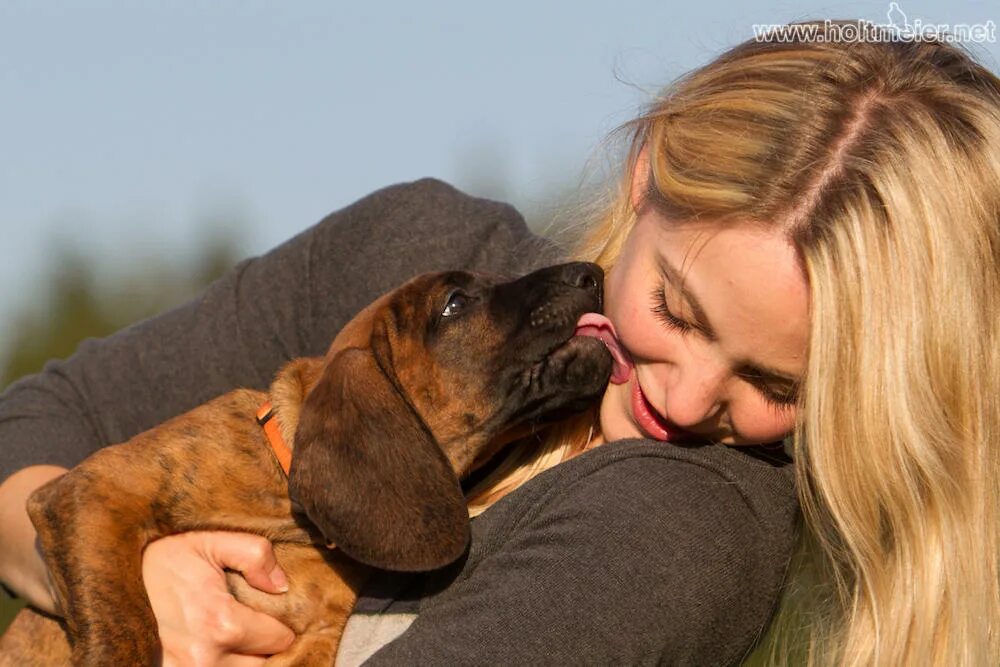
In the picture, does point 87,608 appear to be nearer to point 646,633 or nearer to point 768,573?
point 646,633

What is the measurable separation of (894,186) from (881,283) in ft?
0.98

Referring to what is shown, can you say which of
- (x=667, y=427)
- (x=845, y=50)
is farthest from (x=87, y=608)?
(x=845, y=50)

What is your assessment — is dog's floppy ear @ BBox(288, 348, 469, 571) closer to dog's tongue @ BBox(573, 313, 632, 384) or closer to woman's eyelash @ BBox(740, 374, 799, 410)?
dog's tongue @ BBox(573, 313, 632, 384)

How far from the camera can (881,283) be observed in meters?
4.19

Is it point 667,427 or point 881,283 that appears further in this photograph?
point 667,427

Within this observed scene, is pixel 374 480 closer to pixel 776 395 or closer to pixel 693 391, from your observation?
pixel 693 391

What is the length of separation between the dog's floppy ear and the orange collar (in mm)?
253

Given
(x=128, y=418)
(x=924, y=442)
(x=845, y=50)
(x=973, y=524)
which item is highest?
(x=845, y=50)

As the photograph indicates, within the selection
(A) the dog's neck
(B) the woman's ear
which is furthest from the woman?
(A) the dog's neck

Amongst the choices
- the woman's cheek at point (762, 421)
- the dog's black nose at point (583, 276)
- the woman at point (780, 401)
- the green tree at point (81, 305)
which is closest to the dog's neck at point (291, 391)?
the woman at point (780, 401)

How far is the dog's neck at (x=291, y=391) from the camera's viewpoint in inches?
190

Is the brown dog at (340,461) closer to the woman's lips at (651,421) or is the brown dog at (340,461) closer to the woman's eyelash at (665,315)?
the woman's lips at (651,421)

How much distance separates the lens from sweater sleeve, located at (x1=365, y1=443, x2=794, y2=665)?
3.87 m

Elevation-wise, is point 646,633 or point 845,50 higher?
point 845,50
